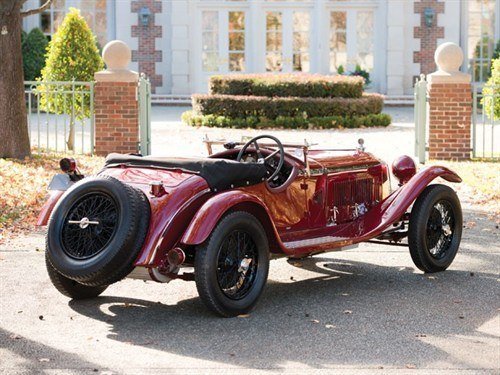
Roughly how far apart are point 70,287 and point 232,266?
3.46ft

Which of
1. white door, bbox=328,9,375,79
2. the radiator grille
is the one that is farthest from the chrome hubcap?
white door, bbox=328,9,375,79

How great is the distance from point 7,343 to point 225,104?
15.8 m

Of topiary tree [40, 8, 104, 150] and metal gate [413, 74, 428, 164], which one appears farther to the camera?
topiary tree [40, 8, 104, 150]

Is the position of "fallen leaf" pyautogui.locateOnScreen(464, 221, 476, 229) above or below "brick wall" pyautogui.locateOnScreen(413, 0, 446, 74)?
below

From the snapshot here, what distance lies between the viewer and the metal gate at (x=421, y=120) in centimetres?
1549

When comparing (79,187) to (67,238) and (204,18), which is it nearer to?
(67,238)

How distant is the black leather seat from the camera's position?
6.79 meters

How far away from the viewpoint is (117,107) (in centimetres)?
1538

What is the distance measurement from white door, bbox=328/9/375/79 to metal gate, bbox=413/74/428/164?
13522mm

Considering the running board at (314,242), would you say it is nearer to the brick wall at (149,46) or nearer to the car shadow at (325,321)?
the car shadow at (325,321)

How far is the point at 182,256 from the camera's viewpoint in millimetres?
6398

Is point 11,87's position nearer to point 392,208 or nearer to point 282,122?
point 282,122

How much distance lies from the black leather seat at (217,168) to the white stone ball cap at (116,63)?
834cm

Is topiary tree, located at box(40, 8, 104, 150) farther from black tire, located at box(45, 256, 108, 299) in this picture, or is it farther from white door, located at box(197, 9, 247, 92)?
white door, located at box(197, 9, 247, 92)
